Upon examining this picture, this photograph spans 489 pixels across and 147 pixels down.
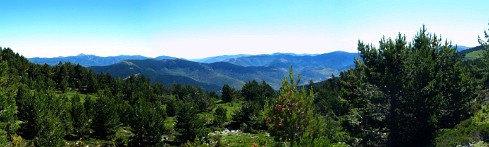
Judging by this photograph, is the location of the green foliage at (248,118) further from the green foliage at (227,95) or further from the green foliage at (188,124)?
the green foliage at (227,95)

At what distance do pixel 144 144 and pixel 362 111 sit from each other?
24.5 meters

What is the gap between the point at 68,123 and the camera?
3538 cm

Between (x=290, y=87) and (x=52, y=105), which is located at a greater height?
(x=290, y=87)

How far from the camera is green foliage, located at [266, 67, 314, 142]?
21.2 metres

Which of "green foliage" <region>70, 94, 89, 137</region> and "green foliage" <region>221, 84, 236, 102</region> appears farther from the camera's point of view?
"green foliage" <region>221, 84, 236, 102</region>

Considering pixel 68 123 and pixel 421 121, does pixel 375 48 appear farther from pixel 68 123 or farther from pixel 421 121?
pixel 68 123

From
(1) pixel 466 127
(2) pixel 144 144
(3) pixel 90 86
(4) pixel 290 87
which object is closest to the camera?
(4) pixel 290 87

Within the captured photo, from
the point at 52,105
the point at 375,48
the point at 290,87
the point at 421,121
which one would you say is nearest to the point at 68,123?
the point at 52,105

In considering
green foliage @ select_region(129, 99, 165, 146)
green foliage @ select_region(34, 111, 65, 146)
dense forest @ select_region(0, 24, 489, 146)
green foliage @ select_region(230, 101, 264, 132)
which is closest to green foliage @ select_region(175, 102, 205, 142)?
dense forest @ select_region(0, 24, 489, 146)

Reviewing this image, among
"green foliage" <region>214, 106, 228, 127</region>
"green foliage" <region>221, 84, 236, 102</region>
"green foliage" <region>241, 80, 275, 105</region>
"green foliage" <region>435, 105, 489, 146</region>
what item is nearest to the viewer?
"green foliage" <region>435, 105, 489, 146</region>

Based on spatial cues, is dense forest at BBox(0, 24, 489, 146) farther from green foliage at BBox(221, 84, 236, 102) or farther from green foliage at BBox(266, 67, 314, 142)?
green foliage at BBox(221, 84, 236, 102)

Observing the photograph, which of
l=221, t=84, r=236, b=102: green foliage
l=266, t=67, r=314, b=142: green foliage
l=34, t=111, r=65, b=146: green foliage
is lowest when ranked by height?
l=221, t=84, r=236, b=102: green foliage

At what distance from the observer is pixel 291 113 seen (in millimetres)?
21453

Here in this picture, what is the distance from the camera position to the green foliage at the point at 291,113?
2122 centimetres
